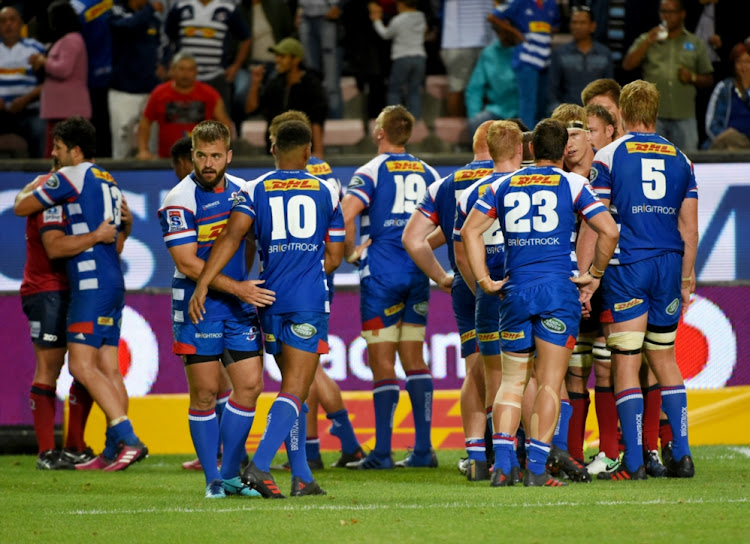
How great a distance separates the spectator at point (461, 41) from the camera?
1447 cm

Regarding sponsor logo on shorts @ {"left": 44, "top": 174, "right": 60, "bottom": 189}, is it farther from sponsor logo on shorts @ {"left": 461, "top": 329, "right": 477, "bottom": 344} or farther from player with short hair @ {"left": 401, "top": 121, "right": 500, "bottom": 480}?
sponsor logo on shorts @ {"left": 461, "top": 329, "right": 477, "bottom": 344}

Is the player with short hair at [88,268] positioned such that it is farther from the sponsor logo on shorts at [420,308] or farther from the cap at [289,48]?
the cap at [289,48]

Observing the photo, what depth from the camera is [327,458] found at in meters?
11.1

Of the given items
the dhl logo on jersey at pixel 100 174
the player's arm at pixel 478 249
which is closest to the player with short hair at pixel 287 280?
the player's arm at pixel 478 249

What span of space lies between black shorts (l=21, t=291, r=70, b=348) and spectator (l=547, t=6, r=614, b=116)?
5689mm

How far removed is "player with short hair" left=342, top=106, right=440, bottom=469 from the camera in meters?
9.93

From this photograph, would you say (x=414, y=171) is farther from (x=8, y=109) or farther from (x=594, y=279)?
(x=8, y=109)

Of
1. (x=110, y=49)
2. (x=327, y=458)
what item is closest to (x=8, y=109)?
(x=110, y=49)

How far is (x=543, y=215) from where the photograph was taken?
7.72m

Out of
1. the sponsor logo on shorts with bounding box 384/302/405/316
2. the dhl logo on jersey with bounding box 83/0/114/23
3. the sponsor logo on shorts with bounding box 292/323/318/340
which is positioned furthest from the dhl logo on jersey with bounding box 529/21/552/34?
the sponsor logo on shorts with bounding box 292/323/318/340

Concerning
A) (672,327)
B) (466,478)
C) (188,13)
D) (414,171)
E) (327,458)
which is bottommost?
(327,458)

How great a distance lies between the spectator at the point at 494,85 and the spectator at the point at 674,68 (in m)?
1.28

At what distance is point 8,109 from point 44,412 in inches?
192

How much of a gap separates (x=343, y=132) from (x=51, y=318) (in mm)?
4967
